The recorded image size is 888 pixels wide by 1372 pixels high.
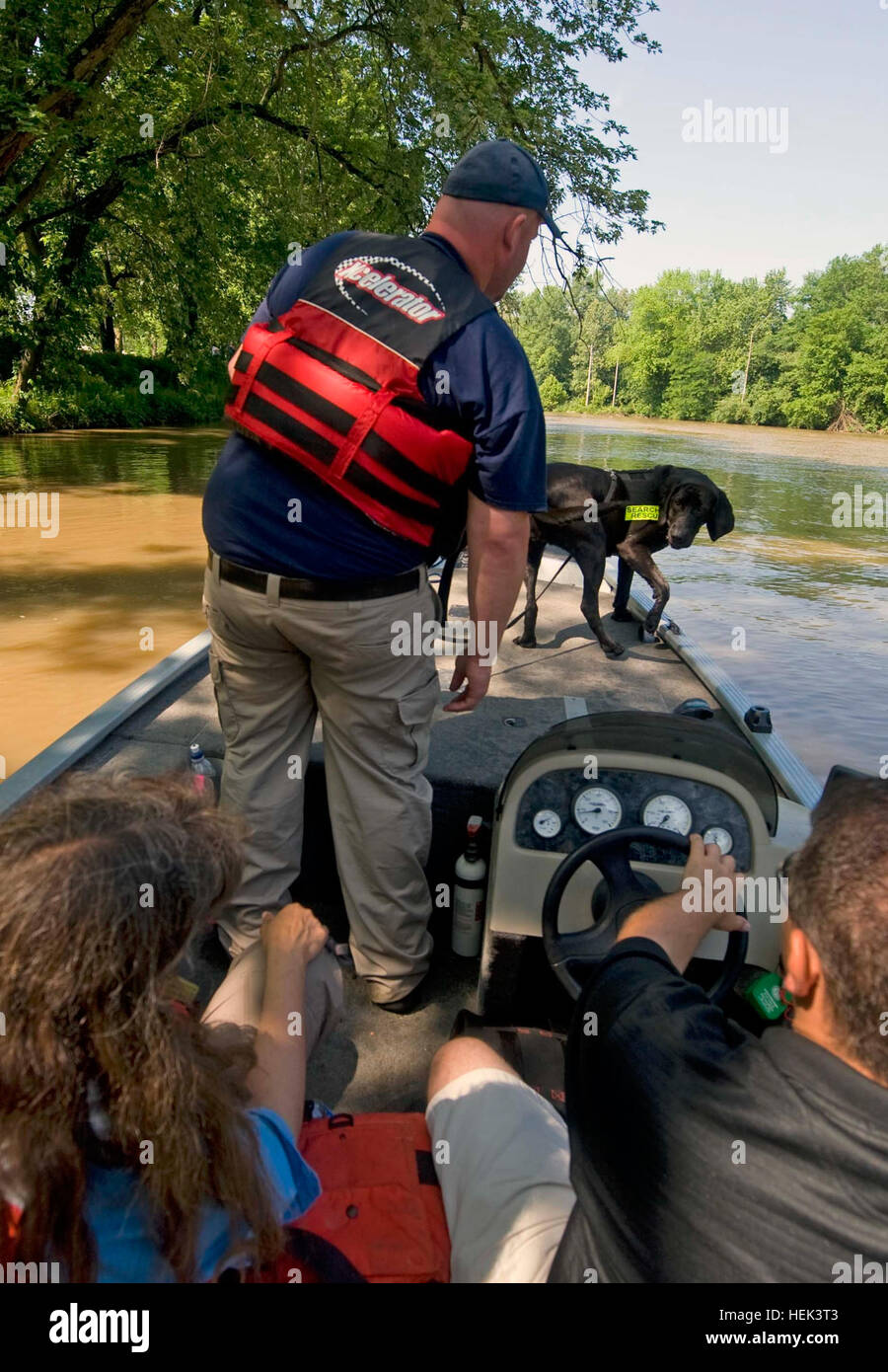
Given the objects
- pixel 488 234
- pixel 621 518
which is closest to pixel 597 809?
pixel 488 234

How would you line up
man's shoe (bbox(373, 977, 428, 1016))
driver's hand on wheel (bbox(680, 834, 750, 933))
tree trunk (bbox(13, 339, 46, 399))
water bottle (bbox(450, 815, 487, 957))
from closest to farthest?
driver's hand on wheel (bbox(680, 834, 750, 933)) → man's shoe (bbox(373, 977, 428, 1016)) → water bottle (bbox(450, 815, 487, 957)) → tree trunk (bbox(13, 339, 46, 399))

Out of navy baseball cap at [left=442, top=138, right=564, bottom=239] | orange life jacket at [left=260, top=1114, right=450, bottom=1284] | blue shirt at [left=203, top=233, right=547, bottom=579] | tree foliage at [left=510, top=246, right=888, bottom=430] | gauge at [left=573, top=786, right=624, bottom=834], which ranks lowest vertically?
orange life jacket at [left=260, top=1114, right=450, bottom=1284]

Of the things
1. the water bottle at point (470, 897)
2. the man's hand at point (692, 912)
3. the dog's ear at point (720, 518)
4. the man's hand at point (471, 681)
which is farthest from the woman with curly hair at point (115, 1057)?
the dog's ear at point (720, 518)

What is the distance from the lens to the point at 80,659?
23.1 feet

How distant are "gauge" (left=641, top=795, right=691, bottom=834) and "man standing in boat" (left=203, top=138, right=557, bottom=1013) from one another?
1.95 feet

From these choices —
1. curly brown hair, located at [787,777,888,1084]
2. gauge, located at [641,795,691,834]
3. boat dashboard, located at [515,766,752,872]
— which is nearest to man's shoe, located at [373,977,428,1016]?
boat dashboard, located at [515,766,752,872]

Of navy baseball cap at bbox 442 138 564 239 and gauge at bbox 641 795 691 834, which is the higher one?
navy baseball cap at bbox 442 138 564 239

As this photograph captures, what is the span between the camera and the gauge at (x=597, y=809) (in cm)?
215

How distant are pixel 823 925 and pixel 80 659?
6893 millimetres

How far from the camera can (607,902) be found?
195 centimetres

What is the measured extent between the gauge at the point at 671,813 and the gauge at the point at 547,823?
24 cm

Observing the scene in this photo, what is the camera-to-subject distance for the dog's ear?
5.52 m

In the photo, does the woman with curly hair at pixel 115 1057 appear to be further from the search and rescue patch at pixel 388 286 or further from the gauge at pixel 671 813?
the search and rescue patch at pixel 388 286

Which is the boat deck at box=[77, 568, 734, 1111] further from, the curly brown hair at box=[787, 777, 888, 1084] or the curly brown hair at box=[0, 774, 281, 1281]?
the curly brown hair at box=[787, 777, 888, 1084]
